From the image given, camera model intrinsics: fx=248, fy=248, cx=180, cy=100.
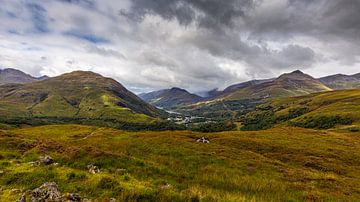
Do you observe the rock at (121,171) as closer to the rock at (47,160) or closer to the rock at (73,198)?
the rock at (47,160)

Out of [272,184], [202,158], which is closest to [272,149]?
[202,158]

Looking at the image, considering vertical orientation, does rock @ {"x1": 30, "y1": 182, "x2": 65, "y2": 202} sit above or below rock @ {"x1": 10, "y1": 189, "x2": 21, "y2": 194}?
above

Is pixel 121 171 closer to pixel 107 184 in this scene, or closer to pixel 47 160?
pixel 107 184

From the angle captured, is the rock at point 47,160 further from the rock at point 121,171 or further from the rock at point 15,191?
the rock at point 15,191

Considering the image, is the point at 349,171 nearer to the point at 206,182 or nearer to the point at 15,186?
the point at 206,182

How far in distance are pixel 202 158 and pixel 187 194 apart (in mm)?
19218

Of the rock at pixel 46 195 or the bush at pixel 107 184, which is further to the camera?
the bush at pixel 107 184

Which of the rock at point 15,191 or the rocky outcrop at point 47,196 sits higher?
the rocky outcrop at point 47,196

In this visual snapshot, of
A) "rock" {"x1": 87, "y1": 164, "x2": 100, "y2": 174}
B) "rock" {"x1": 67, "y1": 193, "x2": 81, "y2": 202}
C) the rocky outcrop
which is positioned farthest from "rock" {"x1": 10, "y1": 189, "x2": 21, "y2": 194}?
"rock" {"x1": 87, "y1": 164, "x2": 100, "y2": 174}

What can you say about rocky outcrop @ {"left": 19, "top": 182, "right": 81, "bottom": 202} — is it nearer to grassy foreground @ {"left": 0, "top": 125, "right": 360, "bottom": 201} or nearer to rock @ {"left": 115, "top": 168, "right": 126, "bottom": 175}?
grassy foreground @ {"left": 0, "top": 125, "right": 360, "bottom": 201}


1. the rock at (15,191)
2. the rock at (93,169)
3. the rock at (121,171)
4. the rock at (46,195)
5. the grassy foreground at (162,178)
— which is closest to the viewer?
the rock at (46,195)

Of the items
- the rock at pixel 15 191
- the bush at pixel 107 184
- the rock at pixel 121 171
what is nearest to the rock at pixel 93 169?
the rock at pixel 121 171

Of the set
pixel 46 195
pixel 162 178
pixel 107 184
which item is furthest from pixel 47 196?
pixel 162 178

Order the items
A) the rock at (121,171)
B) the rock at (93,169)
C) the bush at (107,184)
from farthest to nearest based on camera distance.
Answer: the rock at (121,171), the rock at (93,169), the bush at (107,184)
